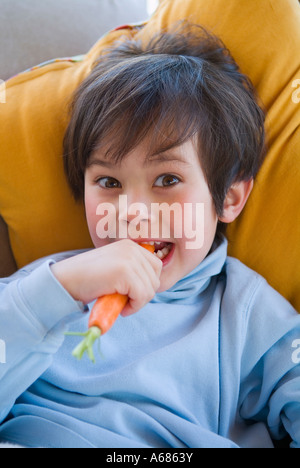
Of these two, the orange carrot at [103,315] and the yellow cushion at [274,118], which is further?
the yellow cushion at [274,118]

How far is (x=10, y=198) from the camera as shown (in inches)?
40.6

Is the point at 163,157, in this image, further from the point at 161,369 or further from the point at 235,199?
the point at 161,369

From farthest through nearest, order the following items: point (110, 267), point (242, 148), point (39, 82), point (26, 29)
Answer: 1. point (26, 29)
2. point (39, 82)
3. point (242, 148)
4. point (110, 267)

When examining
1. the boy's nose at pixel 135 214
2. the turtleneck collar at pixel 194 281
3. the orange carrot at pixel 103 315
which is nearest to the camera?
the orange carrot at pixel 103 315

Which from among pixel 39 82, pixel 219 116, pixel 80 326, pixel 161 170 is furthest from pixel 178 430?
pixel 39 82

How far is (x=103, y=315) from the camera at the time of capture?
0.68 metres

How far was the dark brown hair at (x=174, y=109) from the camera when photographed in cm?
86

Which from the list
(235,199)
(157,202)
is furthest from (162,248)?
(235,199)

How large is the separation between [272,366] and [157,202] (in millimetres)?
344

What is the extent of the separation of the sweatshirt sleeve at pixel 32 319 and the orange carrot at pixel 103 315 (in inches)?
2.1

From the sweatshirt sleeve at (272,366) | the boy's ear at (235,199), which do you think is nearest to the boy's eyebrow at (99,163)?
the boy's ear at (235,199)

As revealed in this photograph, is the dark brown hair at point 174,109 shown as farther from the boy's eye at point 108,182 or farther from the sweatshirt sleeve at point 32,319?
the sweatshirt sleeve at point 32,319

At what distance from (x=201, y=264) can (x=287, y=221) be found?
19 centimetres

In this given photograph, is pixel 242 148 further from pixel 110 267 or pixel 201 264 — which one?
pixel 110 267
